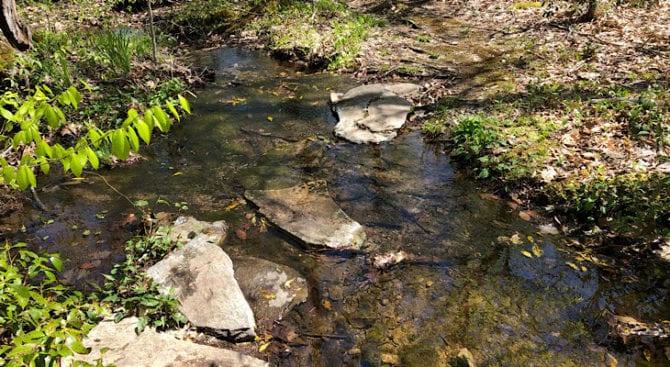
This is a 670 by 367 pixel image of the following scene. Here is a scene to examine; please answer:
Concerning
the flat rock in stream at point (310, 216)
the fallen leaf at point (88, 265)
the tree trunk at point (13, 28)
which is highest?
the tree trunk at point (13, 28)

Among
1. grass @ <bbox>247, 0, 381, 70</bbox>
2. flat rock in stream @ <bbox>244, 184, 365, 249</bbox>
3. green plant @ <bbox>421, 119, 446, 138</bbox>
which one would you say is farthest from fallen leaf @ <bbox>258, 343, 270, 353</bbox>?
grass @ <bbox>247, 0, 381, 70</bbox>

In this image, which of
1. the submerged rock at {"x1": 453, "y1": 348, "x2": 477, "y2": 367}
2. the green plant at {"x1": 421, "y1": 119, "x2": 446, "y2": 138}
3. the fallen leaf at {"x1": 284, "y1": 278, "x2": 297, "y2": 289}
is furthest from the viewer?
the green plant at {"x1": 421, "y1": 119, "x2": 446, "y2": 138}

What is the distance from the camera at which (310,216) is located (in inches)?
191

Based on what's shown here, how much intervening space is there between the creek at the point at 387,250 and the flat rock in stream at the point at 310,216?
0.12m

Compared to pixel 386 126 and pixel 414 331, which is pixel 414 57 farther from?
pixel 414 331

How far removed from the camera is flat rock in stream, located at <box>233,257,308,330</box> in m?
3.75

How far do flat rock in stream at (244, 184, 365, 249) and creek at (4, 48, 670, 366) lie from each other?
0.41ft

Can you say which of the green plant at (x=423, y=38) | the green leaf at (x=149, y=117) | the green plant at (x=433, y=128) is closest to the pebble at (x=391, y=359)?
the green leaf at (x=149, y=117)

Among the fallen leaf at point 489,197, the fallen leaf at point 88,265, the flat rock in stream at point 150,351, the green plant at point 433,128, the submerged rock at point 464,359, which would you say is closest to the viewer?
the flat rock in stream at point 150,351

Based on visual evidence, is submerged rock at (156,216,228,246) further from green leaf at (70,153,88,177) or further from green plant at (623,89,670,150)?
green plant at (623,89,670,150)

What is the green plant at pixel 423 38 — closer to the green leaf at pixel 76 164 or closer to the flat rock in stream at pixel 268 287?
the flat rock in stream at pixel 268 287

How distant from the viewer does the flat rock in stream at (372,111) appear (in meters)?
6.61

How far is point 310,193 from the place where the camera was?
5305mm

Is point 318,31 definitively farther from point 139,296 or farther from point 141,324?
point 141,324
